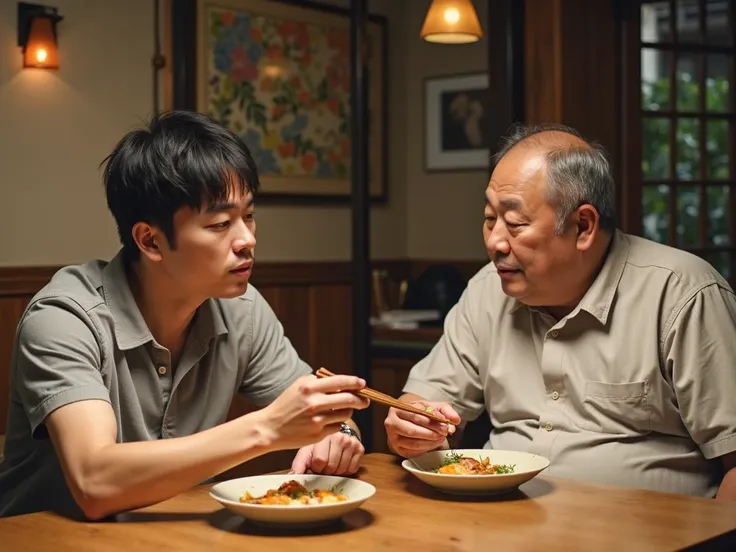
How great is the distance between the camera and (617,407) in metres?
2.16

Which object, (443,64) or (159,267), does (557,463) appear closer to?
(159,267)

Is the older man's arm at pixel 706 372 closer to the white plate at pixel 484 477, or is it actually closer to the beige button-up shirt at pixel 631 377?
the beige button-up shirt at pixel 631 377

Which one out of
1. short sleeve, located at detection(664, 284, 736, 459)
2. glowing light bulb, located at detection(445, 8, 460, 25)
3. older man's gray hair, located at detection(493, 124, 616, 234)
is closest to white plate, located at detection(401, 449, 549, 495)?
short sleeve, located at detection(664, 284, 736, 459)

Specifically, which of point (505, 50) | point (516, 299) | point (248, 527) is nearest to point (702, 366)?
point (516, 299)

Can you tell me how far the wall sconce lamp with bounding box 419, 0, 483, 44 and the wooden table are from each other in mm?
2449

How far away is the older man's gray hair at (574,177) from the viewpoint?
221 cm

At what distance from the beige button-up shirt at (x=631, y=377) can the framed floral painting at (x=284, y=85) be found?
98.3 inches

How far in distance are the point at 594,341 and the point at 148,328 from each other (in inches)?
35.9

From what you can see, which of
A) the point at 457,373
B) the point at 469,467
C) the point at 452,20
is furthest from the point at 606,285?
the point at 452,20

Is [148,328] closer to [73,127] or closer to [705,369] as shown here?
[705,369]

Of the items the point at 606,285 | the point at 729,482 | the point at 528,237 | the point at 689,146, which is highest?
the point at 689,146

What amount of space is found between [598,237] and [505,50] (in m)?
1.83

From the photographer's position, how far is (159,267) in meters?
2.04

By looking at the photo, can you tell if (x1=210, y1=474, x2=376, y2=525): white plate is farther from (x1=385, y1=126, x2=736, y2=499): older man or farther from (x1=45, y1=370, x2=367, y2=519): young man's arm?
(x1=385, y1=126, x2=736, y2=499): older man
